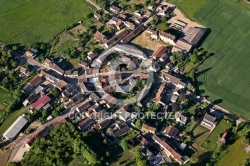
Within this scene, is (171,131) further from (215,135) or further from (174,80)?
(174,80)

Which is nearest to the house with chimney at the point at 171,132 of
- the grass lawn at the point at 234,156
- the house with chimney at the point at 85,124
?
the grass lawn at the point at 234,156

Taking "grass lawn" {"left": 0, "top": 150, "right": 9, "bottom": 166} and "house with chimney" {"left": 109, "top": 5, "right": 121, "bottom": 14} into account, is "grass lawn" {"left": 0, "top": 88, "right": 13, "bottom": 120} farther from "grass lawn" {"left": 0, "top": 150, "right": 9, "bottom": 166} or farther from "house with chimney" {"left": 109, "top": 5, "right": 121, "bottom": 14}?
"house with chimney" {"left": 109, "top": 5, "right": 121, "bottom": 14}

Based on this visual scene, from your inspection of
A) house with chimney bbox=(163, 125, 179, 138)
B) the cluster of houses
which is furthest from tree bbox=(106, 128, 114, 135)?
house with chimney bbox=(163, 125, 179, 138)

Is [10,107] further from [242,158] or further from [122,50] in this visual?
[242,158]

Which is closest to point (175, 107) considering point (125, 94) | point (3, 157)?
point (125, 94)

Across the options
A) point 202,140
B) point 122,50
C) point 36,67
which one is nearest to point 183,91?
point 202,140

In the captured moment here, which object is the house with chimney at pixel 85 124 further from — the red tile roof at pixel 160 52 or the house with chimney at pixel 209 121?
the house with chimney at pixel 209 121
